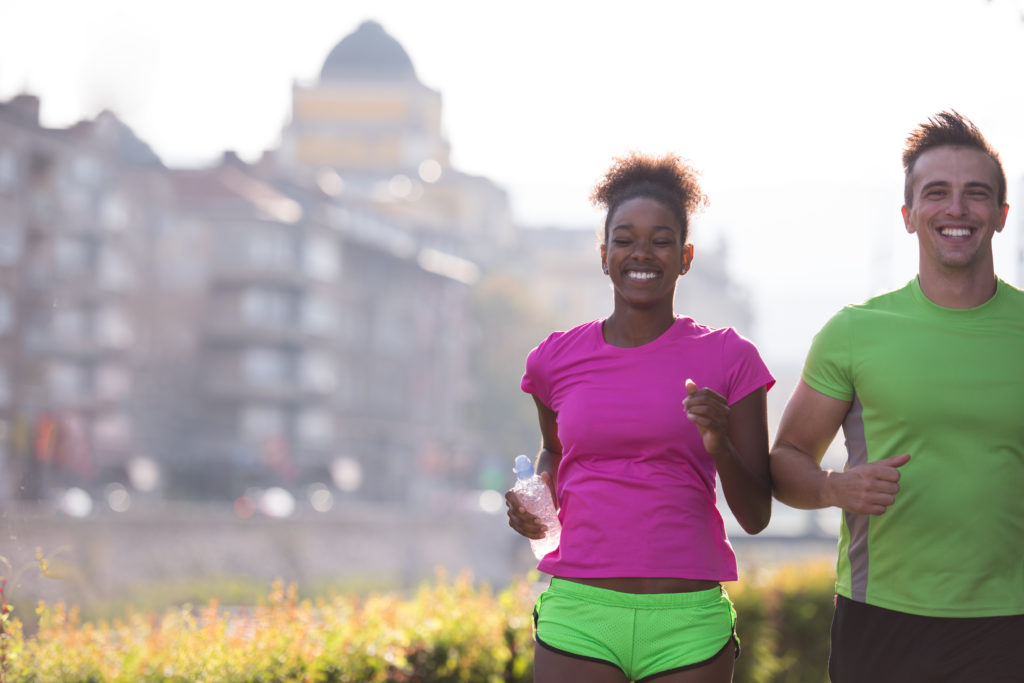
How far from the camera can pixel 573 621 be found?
141 inches

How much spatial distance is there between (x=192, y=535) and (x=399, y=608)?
33.4m

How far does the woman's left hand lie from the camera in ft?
11.0

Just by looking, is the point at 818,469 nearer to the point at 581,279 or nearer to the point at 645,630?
the point at 645,630

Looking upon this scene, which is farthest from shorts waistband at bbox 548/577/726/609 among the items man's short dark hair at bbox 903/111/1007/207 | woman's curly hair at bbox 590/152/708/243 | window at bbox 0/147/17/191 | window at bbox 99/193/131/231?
window at bbox 99/193/131/231

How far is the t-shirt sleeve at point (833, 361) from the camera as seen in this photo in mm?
3680

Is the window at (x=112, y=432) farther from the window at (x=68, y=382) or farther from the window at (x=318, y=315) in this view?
the window at (x=318, y=315)

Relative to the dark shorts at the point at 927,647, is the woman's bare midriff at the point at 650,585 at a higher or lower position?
higher

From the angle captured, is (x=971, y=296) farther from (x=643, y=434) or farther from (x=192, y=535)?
(x=192, y=535)

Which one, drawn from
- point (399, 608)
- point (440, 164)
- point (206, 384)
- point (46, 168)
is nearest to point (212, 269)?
point (206, 384)

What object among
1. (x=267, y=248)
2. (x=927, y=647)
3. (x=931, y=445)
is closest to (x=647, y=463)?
(x=931, y=445)

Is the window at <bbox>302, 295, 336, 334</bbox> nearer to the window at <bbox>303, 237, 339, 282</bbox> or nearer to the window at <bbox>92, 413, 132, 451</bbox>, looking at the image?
the window at <bbox>303, 237, 339, 282</bbox>

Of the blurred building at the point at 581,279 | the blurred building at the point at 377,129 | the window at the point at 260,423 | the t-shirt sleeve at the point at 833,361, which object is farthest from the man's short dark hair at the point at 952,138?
the blurred building at the point at 377,129

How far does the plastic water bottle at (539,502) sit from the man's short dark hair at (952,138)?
121 centimetres

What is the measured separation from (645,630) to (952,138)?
57.8 inches
